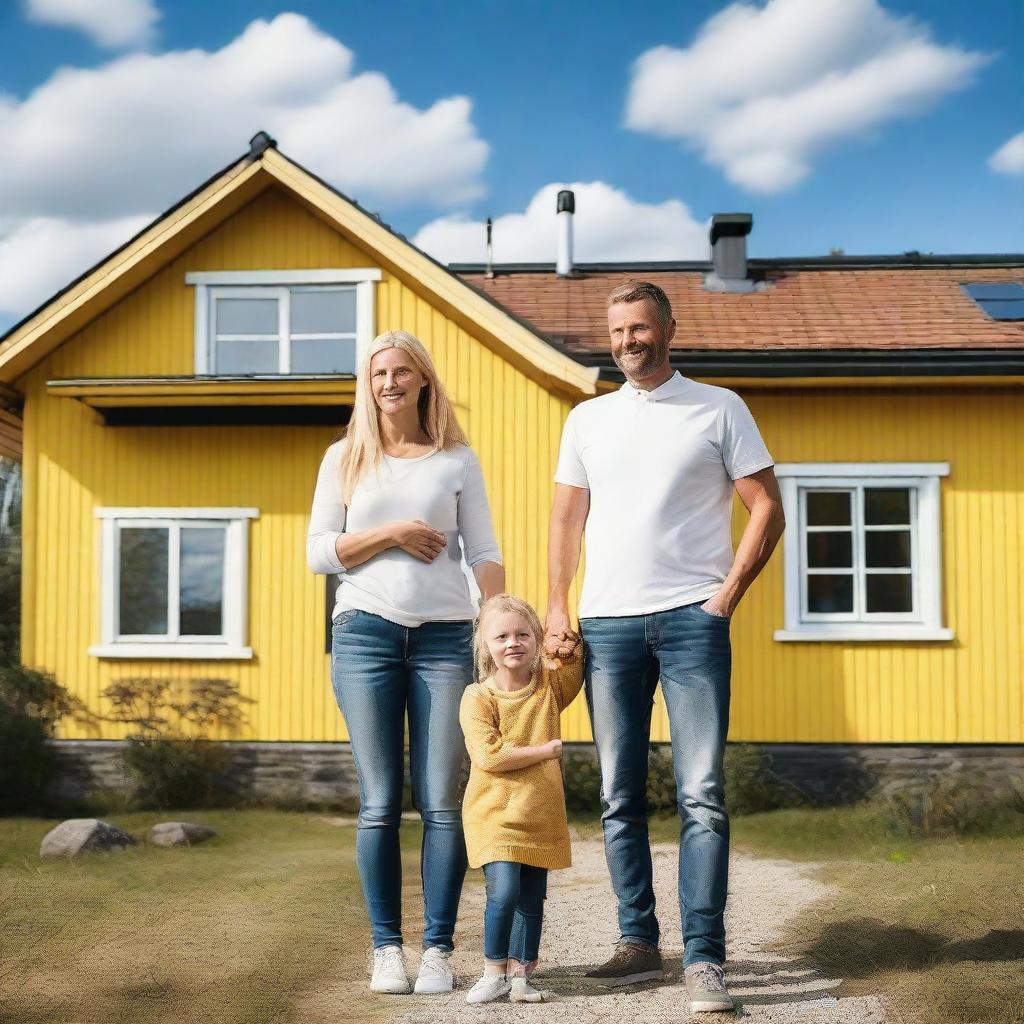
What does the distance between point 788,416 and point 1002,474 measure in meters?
1.90

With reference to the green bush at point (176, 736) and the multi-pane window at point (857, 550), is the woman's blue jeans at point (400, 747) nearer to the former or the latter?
the green bush at point (176, 736)

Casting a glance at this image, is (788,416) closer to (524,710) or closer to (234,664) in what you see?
(234,664)

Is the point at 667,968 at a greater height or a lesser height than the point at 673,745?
lesser

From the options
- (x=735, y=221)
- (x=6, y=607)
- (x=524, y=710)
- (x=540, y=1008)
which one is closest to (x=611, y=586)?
(x=524, y=710)

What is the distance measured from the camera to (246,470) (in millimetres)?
10250

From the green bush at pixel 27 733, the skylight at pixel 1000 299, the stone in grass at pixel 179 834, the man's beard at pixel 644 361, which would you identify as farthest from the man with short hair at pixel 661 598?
the skylight at pixel 1000 299

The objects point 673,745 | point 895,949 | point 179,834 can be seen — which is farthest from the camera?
point 179,834

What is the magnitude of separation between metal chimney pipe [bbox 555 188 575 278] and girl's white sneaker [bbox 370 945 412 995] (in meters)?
9.78

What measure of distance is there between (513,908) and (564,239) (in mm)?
10074

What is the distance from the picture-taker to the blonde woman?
3924 millimetres

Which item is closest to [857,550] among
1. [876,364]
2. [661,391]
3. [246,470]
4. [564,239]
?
[876,364]

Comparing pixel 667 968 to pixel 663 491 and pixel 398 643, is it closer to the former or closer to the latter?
pixel 398 643

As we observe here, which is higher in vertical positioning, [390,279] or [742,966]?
[390,279]

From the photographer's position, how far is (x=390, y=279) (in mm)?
10336
